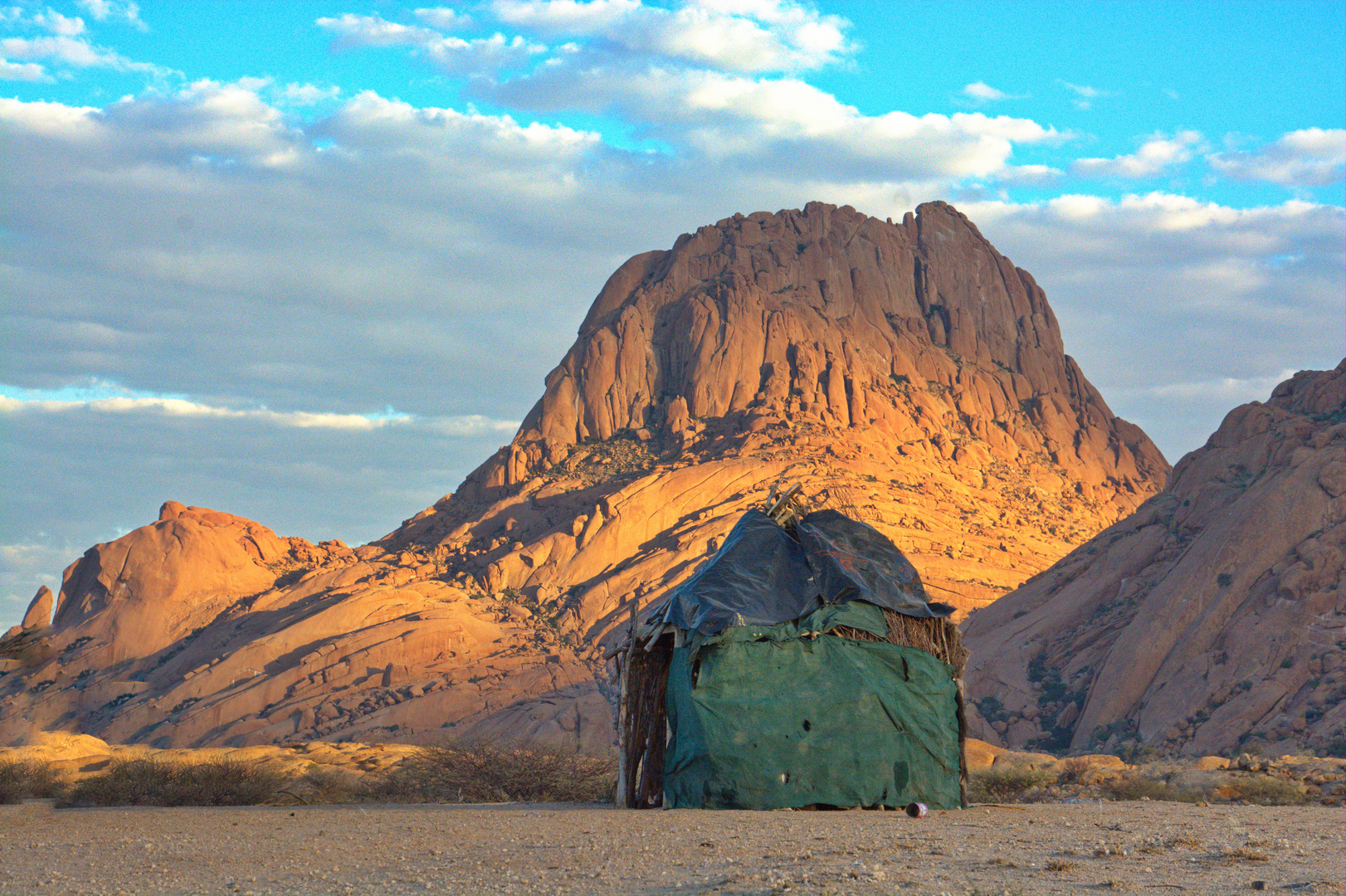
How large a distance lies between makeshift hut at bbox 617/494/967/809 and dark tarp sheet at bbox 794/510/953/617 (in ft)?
0.10

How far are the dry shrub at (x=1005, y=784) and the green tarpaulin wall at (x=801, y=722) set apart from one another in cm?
253

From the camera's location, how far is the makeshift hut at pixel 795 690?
14531 millimetres

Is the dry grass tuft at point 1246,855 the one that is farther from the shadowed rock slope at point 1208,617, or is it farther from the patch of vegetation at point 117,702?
the patch of vegetation at point 117,702

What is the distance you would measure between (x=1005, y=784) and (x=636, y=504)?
52489 millimetres

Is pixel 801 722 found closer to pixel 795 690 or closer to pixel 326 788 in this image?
pixel 795 690

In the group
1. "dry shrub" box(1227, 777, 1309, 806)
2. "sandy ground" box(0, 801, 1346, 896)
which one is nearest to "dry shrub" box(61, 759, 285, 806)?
"sandy ground" box(0, 801, 1346, 896)

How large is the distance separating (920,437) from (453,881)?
78219 millimetres

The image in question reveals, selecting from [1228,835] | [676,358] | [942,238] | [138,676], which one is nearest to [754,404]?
[676,358]

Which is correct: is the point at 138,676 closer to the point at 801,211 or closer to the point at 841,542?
the point at 841,542

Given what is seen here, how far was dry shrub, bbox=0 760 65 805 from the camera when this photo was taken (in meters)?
18.8

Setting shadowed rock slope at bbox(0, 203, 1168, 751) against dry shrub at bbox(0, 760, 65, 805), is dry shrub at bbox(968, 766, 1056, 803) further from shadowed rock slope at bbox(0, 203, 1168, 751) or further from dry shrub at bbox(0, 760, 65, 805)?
shadowed rock slope at bbox(0, 203, 1168, 751)

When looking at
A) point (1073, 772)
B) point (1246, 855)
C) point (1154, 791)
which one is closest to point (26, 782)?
point (1073, 772)

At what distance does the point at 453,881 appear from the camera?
28.6 feet

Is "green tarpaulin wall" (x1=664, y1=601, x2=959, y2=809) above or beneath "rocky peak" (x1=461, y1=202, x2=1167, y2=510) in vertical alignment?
beneath
